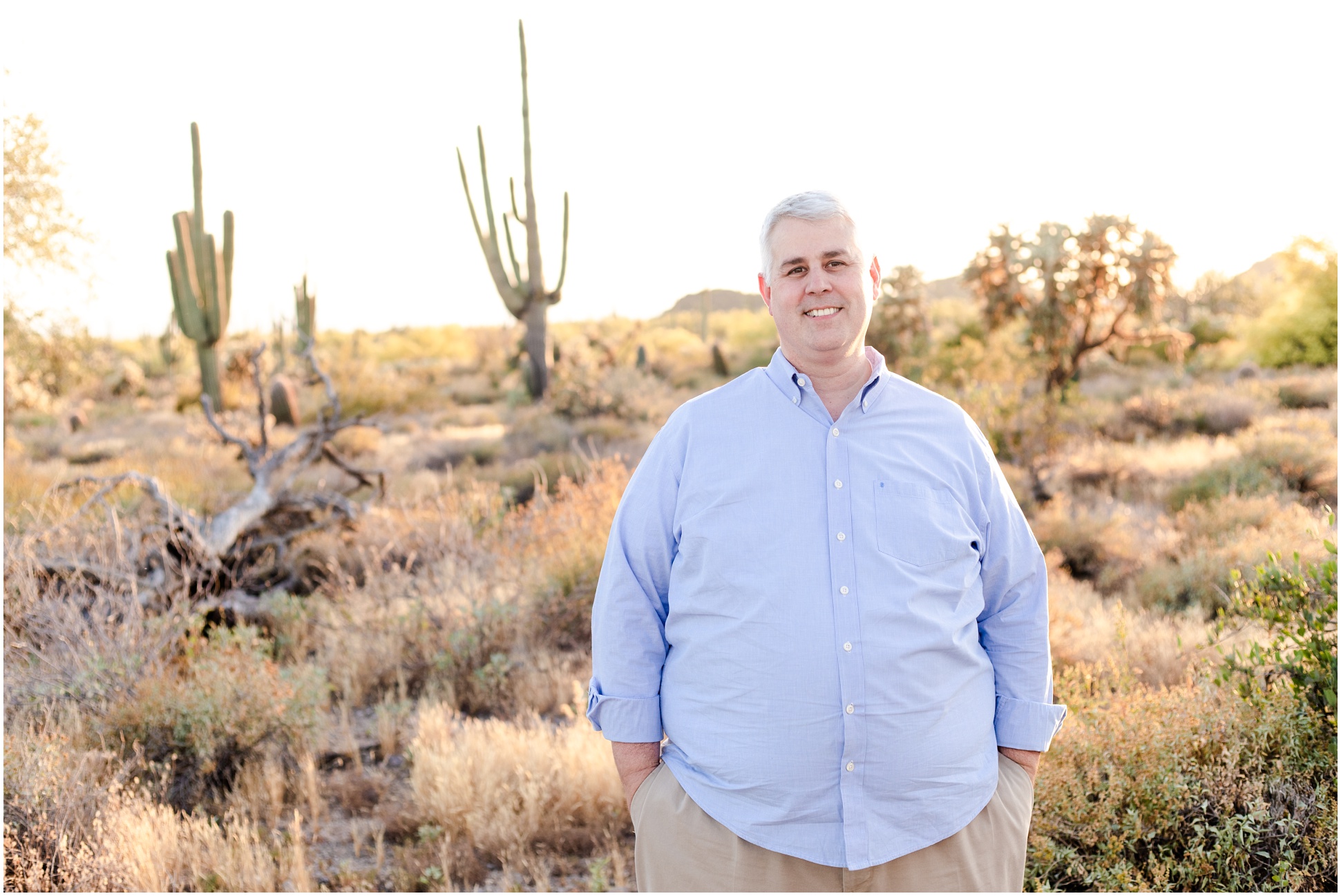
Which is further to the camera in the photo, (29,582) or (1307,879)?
(29,582)

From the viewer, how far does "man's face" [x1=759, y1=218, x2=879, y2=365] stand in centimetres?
220

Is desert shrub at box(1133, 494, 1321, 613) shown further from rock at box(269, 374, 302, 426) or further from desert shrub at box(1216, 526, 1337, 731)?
rock at box(269, 374, 302, 426)

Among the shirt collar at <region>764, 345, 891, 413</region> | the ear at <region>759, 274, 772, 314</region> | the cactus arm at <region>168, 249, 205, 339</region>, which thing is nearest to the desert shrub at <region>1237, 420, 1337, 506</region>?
the shirt collar at <region>764, 345, 891, 413</region>

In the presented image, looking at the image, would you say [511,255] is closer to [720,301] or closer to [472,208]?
[472,208]

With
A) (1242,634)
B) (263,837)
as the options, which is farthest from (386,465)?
(1242,634)

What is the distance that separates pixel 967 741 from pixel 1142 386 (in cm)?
1972

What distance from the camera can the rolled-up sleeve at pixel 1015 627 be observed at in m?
2.23

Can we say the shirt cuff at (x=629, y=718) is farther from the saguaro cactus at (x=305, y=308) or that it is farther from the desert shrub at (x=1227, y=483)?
the saguaro cactus at (x=305, y=308)

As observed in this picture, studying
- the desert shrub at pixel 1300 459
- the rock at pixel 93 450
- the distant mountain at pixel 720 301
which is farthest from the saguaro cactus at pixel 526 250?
the distant mountain at pixel 720 301

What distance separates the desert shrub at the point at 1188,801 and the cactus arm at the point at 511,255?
16373mm

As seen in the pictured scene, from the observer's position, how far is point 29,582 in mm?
4805

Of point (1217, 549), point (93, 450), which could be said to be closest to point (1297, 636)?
point (1217, 549)

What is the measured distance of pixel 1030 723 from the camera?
222 cm

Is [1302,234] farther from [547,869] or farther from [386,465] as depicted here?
[547,869]
